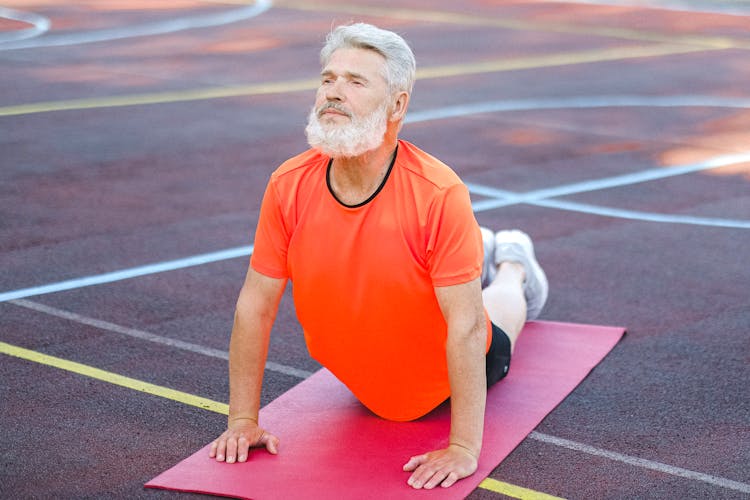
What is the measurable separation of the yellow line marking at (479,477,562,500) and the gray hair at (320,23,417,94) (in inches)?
60.0

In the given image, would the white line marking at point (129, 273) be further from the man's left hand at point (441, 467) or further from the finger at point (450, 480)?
the finger at point (450, 480)

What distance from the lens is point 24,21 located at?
67.5ft

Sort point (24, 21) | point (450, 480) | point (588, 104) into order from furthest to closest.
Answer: point (24, 21)
point (588, 104)
point (450, 480)

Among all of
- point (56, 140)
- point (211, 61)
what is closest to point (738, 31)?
point (211, 61)

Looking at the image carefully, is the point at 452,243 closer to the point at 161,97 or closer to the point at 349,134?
the point at 349,134

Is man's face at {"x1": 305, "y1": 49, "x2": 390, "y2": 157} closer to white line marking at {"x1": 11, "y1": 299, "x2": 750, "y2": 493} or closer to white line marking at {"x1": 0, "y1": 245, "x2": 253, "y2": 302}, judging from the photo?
white line marking at {"x1": 11, "y1": 299, "x2": 750, "y2": 493}

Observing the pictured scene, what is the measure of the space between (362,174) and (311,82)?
10.5 metres

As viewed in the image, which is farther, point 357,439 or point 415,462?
point 357,439

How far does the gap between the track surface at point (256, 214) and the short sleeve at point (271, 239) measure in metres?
0.83

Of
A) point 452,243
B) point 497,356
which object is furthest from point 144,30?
point 452,243

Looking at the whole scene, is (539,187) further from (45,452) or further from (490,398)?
(45,452)

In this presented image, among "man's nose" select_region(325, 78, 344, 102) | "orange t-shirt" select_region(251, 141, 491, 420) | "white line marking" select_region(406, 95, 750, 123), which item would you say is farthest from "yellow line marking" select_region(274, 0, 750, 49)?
"man's nose" select_region(325, 78, 344, 102)

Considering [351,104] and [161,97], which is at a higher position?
[351,104]

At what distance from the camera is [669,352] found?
620 centimetres
